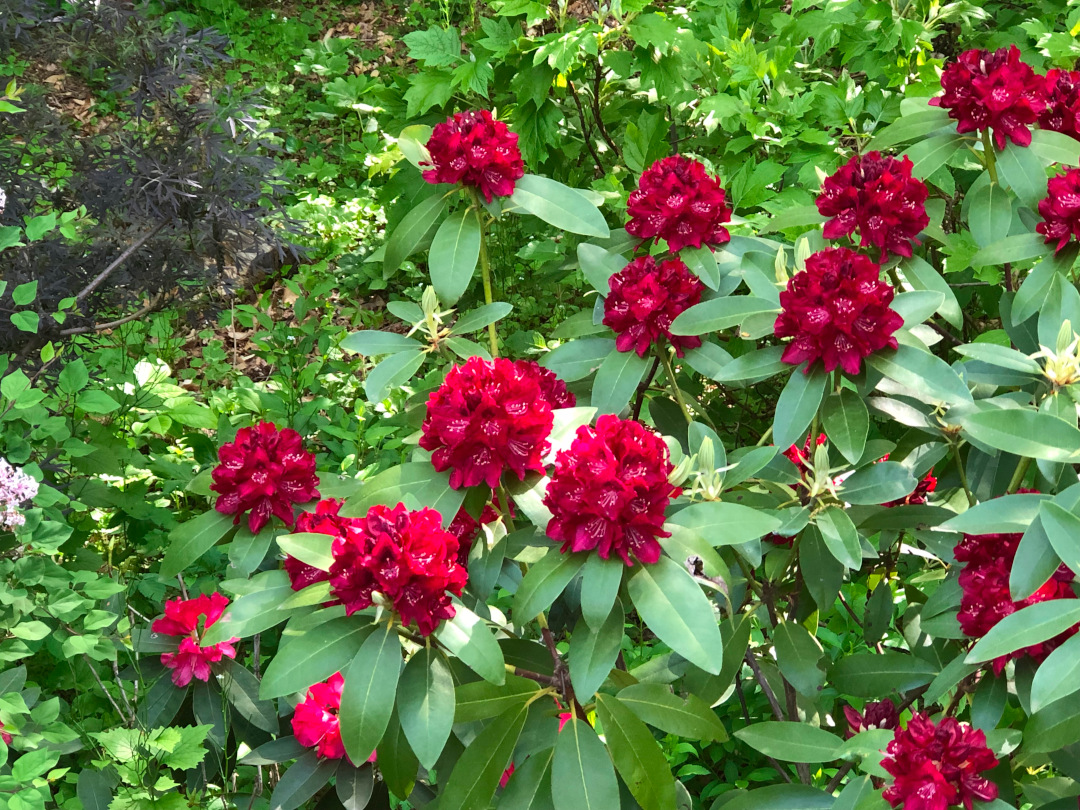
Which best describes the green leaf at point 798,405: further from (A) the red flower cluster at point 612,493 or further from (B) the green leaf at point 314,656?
(B) the green leaf at point 314,656

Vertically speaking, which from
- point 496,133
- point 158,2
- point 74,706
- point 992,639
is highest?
point 496,133

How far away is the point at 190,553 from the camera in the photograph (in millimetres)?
1698

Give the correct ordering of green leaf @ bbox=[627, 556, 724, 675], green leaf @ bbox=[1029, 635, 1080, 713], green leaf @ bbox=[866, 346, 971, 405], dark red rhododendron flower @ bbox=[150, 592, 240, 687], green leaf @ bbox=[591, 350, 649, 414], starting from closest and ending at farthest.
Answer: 1. green leaf @ bbox=[1029, 635, 1080, 713]
2. green leaf @ bbox=[627, 556, 724, 675]
3. green leaf @ bbox=[866, 346, 971, 405]
4. green leaf @ bbox=[591, 350, 649, 414]
5. dark red rhododendron flower @ bbox=[150, 592, 240, 687]

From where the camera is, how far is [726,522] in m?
1.31

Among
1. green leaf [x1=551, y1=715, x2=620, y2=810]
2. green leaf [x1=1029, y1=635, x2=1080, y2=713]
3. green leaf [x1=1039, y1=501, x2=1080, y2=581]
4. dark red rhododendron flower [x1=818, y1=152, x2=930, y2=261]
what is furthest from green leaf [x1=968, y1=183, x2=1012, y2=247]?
green leaf [x1=551, y1=715, x2=620, y2=810]

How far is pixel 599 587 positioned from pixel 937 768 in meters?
0.47

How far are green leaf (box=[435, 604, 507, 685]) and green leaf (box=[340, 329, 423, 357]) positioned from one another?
2.20ft

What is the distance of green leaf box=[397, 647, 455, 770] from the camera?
4.13ft

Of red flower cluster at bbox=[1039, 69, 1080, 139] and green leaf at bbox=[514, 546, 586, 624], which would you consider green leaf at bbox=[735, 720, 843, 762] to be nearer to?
green leaf at bbox=[514, 546, 586, 624]

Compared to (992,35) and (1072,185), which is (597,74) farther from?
(1072,185)

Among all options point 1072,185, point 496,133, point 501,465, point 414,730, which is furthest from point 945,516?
point 496,133

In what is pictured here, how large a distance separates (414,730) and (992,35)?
275cm

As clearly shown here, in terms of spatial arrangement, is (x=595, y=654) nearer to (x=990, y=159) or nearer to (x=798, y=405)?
(x=798, y=405)

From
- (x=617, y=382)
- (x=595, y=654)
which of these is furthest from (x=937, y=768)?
(x=617, y=382)
